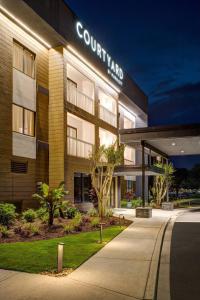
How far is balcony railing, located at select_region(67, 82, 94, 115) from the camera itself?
85.7ft

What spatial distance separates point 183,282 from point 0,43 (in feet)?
52.9

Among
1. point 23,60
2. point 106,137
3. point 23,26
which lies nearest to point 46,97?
point 23,60

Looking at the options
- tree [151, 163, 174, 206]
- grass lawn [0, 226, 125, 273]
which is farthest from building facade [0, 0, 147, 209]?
grass lawn [0, 226, 125, 273]

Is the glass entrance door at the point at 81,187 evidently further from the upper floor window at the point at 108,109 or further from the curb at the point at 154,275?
the curb at the point at 154,275

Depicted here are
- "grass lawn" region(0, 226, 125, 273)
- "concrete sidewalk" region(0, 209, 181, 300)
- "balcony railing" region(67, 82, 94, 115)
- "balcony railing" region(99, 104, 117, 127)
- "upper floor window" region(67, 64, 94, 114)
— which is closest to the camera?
"concrete sidewalk" region(0, 209, 181, 300)

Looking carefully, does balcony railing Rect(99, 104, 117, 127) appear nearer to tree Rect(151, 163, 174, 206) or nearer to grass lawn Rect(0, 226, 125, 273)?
tree Rect(151, 163, 174, 206)

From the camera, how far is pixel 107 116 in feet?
108

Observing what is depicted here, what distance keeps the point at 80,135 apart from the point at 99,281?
21.8 m

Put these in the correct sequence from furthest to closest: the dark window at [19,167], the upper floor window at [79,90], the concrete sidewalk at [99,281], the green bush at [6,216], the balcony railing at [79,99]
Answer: the upper floor window at [79,90]
the balcony railing at [79,99]
the dark window at [19,167]
the green bush at [6,216]
the concrete sidewalk at [99,281]

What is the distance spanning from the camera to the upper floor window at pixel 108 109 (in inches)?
1257

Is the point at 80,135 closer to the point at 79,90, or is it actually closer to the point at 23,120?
the point at 79,90

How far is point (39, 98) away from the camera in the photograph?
75.2 feet

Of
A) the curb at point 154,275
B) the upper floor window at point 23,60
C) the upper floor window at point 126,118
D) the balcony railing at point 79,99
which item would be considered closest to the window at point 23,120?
the upper floor window at point 23,60

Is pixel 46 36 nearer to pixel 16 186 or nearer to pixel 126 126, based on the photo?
pixel 16 186
